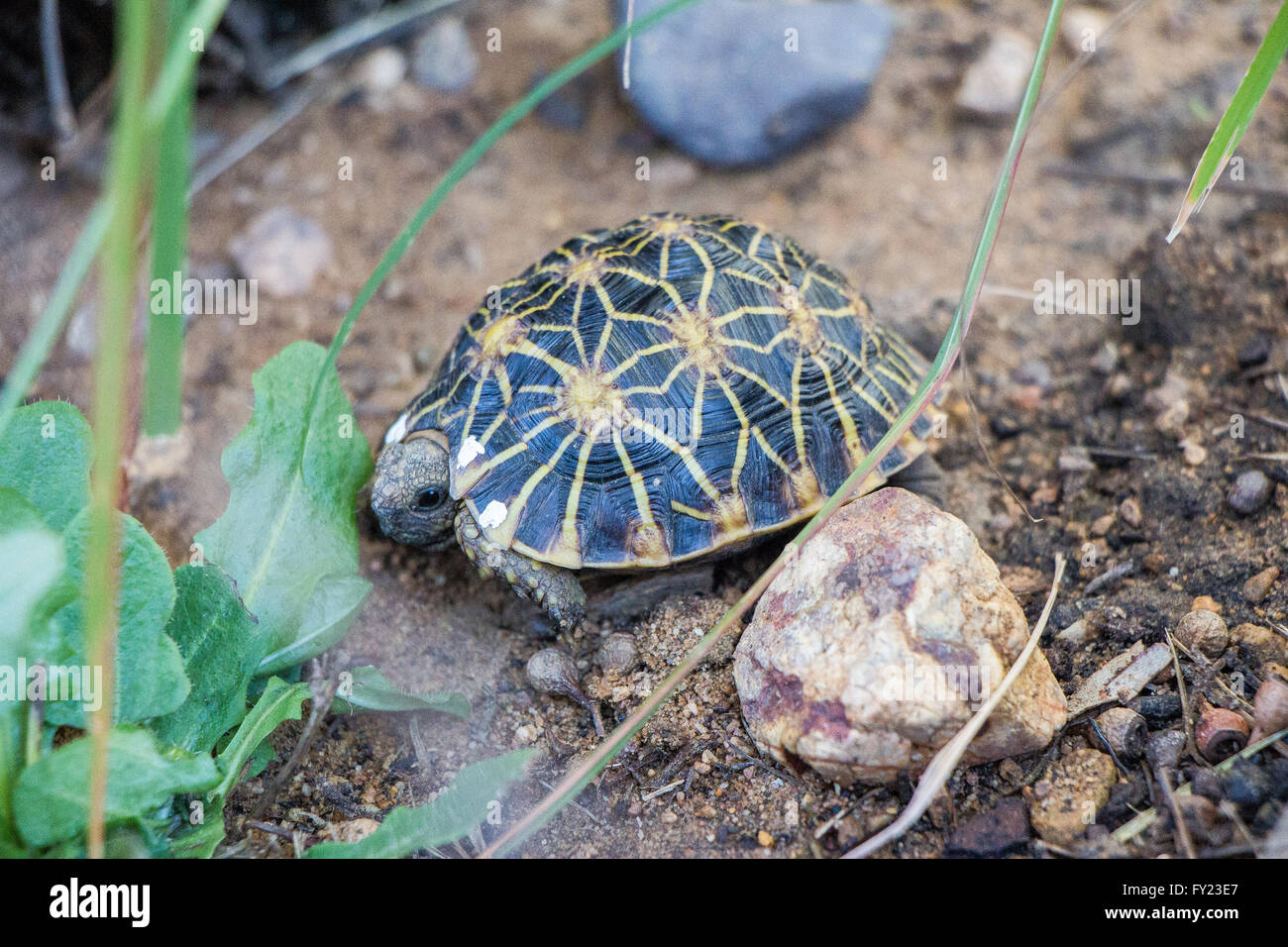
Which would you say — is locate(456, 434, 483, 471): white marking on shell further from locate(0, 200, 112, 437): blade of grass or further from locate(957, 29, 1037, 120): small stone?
locate(957, 29, 1037, 120): small stone

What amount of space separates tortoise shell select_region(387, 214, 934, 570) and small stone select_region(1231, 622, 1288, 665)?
1.00 m

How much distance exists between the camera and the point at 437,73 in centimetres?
478

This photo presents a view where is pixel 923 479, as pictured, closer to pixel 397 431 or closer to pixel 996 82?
pixel 397 431

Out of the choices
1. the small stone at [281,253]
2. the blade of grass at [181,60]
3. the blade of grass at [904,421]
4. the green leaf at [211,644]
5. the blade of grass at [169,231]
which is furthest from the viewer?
the small stone at [281,253]

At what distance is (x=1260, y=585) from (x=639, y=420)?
5.64ft

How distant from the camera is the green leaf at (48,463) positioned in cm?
230

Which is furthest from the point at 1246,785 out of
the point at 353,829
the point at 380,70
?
the point at 380,70

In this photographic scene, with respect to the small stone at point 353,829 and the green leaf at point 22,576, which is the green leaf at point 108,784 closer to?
the green leaf at point 22,576

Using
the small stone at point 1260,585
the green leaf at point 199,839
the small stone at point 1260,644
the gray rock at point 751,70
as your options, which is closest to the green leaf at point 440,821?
the green leaf at point 199,839

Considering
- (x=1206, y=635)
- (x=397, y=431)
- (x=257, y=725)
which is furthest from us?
(x=397, y=431)

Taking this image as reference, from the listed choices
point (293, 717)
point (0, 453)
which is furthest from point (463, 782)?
point (0, 453)

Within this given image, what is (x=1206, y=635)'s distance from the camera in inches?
94.9
